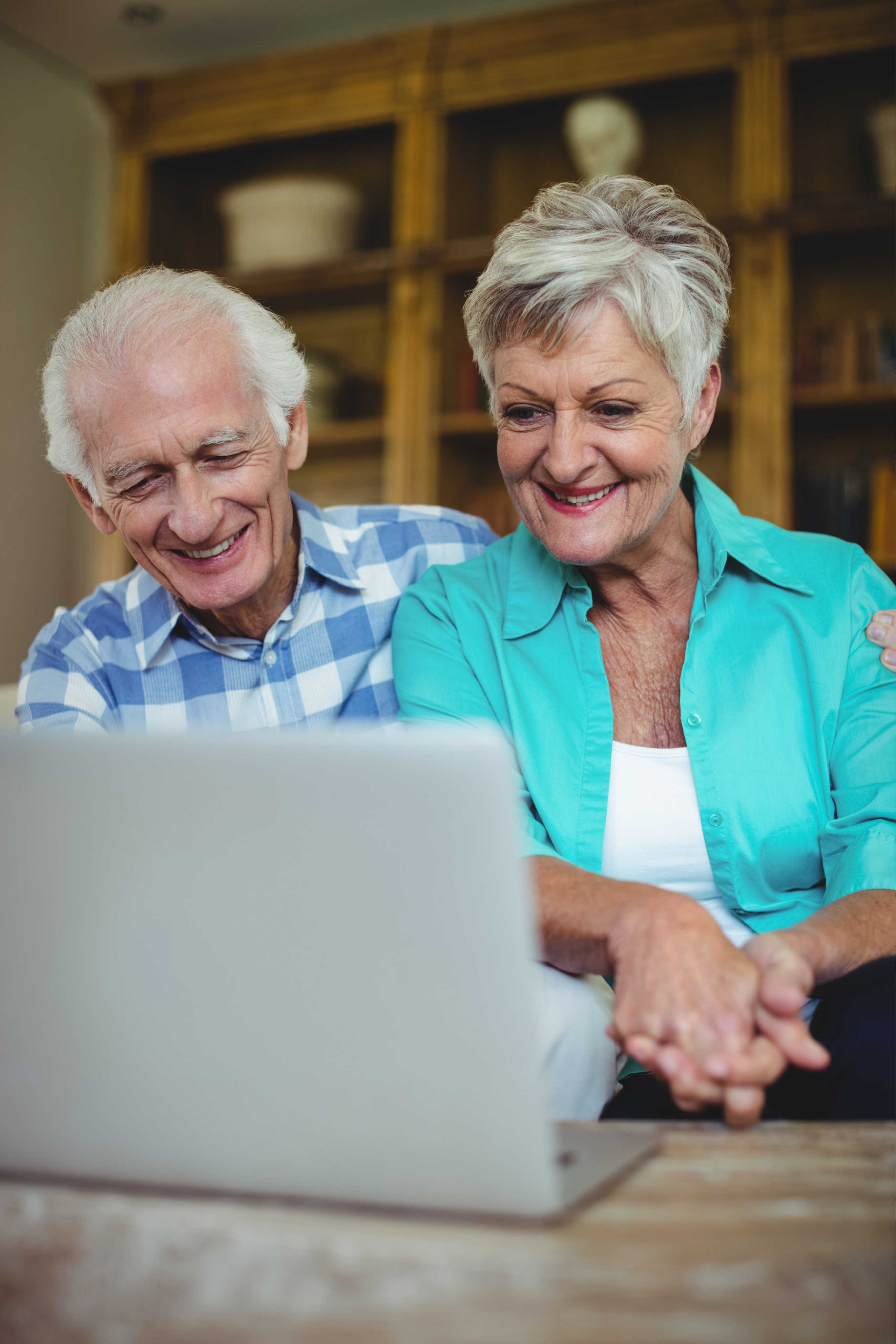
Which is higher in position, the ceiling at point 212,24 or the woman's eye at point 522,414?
the ceiling at point 212,24

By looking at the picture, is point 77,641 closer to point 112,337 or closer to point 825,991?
point 112,337

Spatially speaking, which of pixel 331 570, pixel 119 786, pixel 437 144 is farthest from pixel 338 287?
pixel 119 786

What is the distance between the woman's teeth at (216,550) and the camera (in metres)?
1.55

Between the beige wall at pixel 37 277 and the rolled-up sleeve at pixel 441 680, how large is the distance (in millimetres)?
2795

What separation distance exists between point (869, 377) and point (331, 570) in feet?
6.75

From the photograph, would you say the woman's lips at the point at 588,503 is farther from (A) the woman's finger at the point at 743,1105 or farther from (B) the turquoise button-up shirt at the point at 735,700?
(A) the woman's finger at the point at 743,1105

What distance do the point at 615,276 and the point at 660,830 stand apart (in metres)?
0.60

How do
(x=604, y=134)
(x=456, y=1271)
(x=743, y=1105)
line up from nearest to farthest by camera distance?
(x=456, y=1271)
(x=743, y=1105)
(x=604, y=134)

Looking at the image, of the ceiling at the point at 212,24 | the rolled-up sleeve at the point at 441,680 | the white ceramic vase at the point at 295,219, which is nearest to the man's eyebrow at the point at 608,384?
the rolled-up sleeve at the point at 441,680

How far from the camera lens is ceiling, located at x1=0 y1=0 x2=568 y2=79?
371 cm

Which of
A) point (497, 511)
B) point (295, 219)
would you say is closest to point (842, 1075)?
point (497, 511)

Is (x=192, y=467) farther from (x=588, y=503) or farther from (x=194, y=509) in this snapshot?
(x=588, y=503)

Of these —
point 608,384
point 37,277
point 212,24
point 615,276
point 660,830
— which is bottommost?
point 660,830

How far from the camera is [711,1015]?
0.87 m
